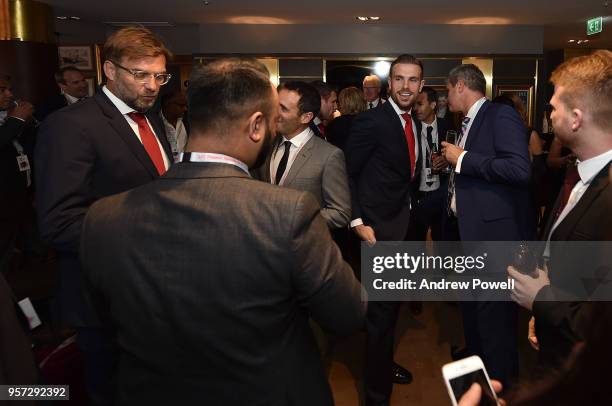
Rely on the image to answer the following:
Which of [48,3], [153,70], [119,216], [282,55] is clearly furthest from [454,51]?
[119,216]

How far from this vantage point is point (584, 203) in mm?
1479

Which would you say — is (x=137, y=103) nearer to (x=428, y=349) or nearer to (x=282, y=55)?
(x=428, y=349)

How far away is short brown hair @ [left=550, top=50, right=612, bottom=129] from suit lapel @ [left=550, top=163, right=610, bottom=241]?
0.60 feet

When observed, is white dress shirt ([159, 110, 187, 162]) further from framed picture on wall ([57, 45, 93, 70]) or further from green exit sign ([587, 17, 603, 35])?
green exit sign ([587, 17, 603, 35])

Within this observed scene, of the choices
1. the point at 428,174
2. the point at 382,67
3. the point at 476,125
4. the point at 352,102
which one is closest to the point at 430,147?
the point at 428,174

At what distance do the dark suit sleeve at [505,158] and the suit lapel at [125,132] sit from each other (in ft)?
4.96

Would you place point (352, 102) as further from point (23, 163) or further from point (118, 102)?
point (118, 102)

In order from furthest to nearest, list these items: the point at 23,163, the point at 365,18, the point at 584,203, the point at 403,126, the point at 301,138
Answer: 1. the point at 365,18
2. the point at 23,163
3. the point at 403,126
4. the point at 301,138
5. the point at 584,203

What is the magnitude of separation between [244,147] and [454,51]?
9.78 m

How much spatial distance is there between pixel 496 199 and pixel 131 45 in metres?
1.81

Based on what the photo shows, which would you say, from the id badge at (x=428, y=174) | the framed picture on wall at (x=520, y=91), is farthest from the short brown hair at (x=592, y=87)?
the framed picture on wall at (x=520, y=91)

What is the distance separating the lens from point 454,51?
32.6ft

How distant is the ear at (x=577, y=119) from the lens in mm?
1598

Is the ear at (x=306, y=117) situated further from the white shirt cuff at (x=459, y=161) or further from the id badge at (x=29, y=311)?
the id badge at (x=29, y=311)
